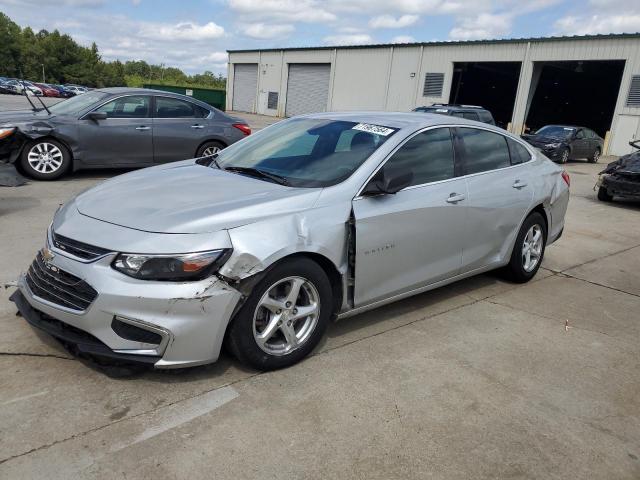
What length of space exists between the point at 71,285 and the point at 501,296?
3680 mm

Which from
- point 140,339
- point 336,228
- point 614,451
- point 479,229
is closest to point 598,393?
point 614,451

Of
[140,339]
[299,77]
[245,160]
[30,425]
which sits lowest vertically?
[30,425]

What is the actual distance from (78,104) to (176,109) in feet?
5.19

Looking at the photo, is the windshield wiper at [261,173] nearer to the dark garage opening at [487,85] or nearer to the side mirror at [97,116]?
the side mirror at [97,116]

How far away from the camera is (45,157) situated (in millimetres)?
8453

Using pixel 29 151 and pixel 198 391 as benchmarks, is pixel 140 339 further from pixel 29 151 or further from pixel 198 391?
pixel 29 151

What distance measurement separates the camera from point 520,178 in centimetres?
498

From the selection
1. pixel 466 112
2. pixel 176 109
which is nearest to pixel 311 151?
pixel 176 109

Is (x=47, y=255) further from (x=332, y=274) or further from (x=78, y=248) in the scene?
(x=332, y=274)

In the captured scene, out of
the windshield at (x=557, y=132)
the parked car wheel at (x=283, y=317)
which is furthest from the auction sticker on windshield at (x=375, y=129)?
the windshield at (x=557, y=132)

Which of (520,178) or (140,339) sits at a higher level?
(520,178)

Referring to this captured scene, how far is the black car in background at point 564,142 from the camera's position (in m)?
19.3

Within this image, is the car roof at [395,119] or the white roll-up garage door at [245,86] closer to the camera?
the car roof at [395,119]

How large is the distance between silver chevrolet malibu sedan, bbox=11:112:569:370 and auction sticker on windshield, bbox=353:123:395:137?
0.02 m
